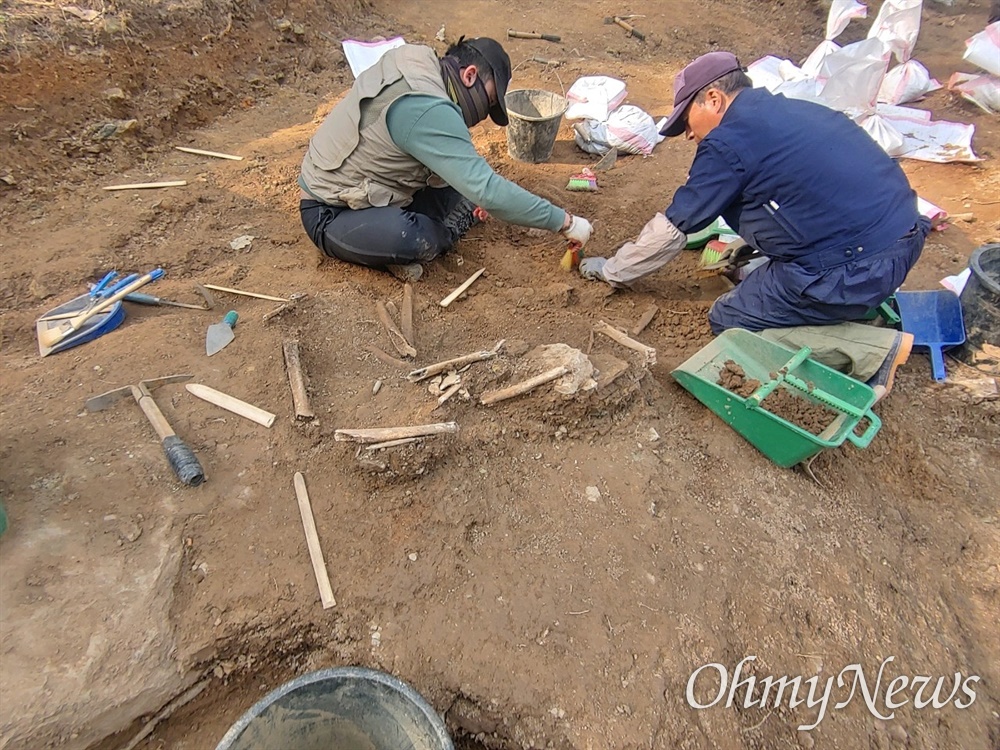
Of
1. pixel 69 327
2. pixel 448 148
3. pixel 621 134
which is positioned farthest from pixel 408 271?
pixel 621 134

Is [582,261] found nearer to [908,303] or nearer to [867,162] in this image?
[867,162]

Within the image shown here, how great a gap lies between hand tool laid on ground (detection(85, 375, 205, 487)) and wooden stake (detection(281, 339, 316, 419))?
18.7 inches

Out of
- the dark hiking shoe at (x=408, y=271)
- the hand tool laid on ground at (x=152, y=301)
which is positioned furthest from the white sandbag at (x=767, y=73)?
the hand tool laid on ground at (x=152, y=301)

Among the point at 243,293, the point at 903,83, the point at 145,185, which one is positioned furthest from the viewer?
the point at 903,83

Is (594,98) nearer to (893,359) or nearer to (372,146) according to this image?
(372,146)

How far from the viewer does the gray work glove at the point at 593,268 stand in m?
3.93

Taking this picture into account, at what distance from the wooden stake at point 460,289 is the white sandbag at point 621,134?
226cm

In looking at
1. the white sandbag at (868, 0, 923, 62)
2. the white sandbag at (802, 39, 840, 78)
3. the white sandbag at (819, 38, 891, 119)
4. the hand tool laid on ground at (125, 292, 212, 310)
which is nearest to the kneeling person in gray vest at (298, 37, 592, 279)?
the hand tool laid on ground at (125, 292, 212, 310)

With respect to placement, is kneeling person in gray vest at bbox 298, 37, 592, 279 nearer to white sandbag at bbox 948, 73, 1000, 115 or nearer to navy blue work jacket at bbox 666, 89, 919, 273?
navy blue work jacket at bbox 666, 89, 919, 273

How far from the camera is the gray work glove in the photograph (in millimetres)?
3930

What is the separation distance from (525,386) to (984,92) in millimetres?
6907

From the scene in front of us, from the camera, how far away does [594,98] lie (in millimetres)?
5672

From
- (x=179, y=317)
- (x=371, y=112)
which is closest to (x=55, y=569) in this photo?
(x=179, y=317)

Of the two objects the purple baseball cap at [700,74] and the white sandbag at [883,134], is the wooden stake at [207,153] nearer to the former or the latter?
the purple baseball cap at [700,74]
